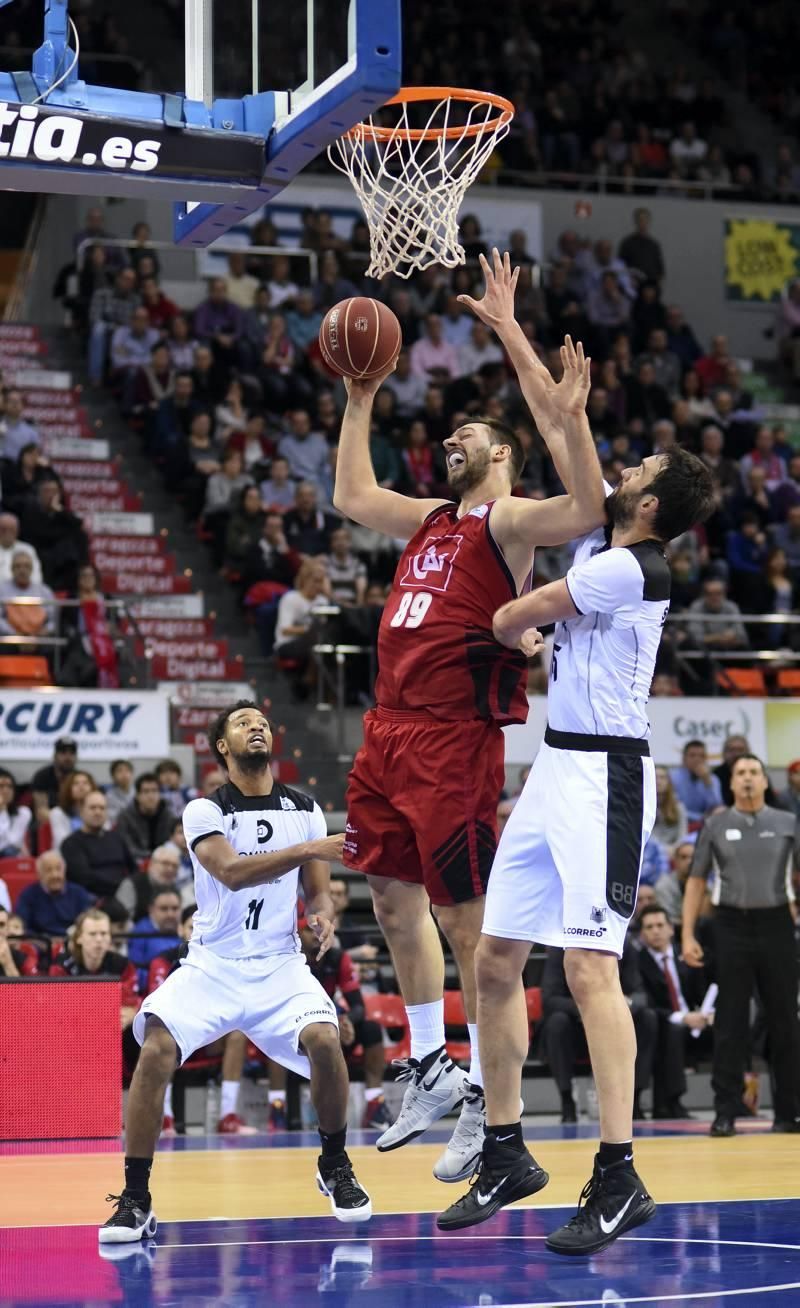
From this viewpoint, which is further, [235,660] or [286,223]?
[286,223]

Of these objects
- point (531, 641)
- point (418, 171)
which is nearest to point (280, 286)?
point (418, 171)

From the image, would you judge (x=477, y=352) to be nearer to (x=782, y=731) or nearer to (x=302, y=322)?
(x=302, y=322)

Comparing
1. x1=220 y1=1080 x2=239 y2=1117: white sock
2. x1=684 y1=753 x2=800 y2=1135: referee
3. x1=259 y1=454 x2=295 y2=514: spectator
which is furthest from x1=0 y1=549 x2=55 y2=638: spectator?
x1=684 y1=753 x2=800 y2=1135: referee

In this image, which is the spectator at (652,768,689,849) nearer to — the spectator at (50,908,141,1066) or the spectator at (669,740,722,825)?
the spectator at (669,740,722,825)

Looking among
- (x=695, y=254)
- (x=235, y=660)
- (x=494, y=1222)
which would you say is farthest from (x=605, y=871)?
(x=695, y=254)

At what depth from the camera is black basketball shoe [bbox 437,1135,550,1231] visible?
6.62 m

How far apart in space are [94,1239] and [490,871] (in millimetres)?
2207

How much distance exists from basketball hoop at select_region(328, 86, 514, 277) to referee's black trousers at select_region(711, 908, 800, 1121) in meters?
5.44

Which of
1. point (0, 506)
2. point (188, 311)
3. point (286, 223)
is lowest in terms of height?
point (0, 506)

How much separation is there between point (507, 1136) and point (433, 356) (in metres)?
15.4

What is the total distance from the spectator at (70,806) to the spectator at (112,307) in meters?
7.36

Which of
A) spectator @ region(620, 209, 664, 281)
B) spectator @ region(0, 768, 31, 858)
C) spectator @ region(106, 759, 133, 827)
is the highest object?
spectator @ region(620, 209, 664, 281)

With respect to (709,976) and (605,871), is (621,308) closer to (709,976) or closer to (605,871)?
(709,976)

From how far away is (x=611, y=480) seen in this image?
19.8 metres
